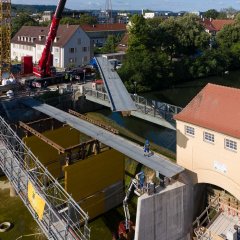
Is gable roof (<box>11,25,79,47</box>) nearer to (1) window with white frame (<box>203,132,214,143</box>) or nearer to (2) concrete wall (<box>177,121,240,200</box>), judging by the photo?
(2) concrete wall (<box>177,121,240,200</box>)

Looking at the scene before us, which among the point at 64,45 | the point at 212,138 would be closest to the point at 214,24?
the point at 64,45

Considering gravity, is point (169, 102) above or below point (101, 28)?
below

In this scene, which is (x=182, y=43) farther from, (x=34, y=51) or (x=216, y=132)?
(x=216, y=132)

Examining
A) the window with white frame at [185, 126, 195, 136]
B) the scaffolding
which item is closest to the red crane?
the scaffolding

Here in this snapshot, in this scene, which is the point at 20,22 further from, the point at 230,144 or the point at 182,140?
the point at 230,144

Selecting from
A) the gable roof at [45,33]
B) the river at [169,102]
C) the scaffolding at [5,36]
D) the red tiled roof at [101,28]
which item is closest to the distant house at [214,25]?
the red tiled roof at [101,28]

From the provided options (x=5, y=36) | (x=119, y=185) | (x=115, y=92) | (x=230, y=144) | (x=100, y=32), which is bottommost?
(x=119, y=185)

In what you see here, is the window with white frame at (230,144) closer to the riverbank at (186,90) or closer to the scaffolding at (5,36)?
the riverbank at (186,90)
